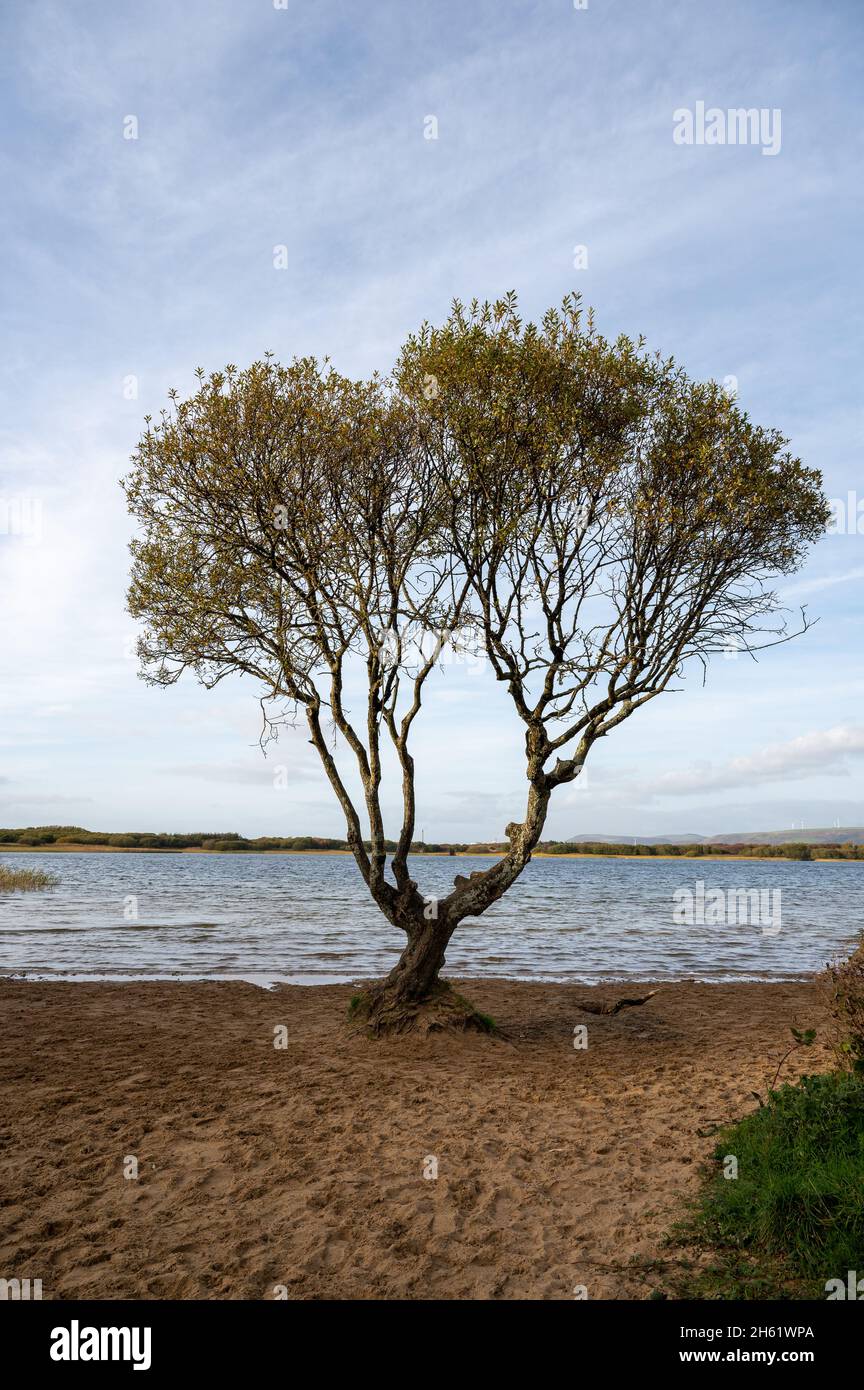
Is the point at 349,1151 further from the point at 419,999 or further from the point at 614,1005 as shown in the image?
the point at 614,1005

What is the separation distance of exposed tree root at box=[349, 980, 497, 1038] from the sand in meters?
0.35

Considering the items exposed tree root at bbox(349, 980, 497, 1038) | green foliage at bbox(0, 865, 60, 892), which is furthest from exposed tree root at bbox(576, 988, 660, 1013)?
green foliage at bbox(0, 865, 60, 892)

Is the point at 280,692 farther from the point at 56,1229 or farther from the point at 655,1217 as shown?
the point at 655,1217

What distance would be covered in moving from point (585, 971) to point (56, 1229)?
2059cm

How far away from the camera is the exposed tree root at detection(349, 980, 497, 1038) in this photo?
1483 cm

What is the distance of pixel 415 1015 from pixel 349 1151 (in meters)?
5.61

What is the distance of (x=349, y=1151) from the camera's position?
9.43m

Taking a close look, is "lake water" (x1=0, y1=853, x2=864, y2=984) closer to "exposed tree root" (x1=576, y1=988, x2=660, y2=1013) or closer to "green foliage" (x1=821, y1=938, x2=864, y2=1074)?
"exposed tree root" (x1=576, y1=988, x2=660, y2=1013)

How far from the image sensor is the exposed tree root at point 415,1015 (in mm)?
14828

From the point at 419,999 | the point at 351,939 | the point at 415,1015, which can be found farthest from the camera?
the point at 351,939

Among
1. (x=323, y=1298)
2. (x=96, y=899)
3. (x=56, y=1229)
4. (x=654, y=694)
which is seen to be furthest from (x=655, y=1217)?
(x=96, y=899)

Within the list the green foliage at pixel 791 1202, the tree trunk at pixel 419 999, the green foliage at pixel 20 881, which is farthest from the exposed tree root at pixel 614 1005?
the green foliage at pixel 20 881

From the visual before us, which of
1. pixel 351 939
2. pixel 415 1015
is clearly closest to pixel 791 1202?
pixel 415 1015

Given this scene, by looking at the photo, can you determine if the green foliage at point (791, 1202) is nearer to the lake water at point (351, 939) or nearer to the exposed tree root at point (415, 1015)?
the exposed tree root at point (415, 1015)
